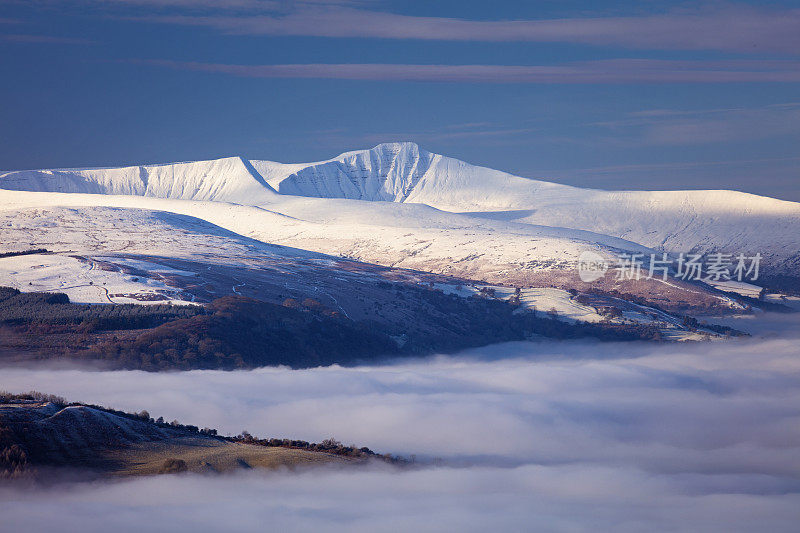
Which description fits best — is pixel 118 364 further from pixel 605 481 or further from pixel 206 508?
pixel 206 508

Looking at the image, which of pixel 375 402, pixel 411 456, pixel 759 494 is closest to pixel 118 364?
pixel 375 402

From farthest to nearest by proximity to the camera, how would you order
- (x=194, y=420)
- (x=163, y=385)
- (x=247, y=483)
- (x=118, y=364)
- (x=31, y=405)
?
1. (x=118, y=364)
2. (x=163, y=385)
3. (x=194, y=420)
4. (x=31, y=405)
5. (x=247, y=483)

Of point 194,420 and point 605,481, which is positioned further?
point 194,420

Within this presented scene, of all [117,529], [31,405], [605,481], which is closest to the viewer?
[117,529]

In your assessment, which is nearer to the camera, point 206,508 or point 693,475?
point 206,508

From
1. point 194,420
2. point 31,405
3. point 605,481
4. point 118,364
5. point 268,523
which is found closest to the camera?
point 268,523

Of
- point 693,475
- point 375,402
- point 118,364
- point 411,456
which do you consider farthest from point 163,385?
point 693,475

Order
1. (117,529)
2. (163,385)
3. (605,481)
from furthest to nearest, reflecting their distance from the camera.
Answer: (163,385), (605,481), (117,529)

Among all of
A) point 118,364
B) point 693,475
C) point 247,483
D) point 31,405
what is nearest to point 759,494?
point 693,475

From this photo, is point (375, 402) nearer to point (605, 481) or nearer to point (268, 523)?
point (605, 481)
